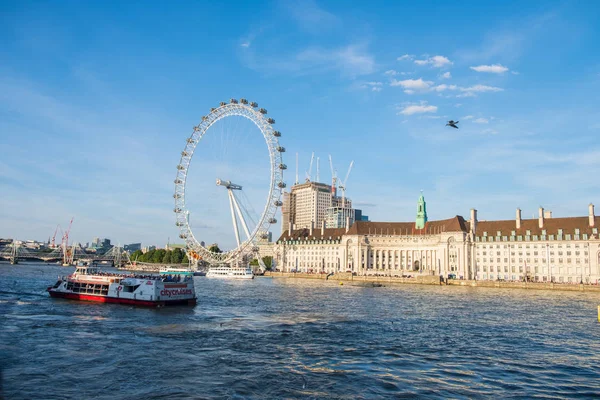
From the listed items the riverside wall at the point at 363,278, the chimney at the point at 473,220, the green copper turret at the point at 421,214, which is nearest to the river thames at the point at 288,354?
the riverside wall at the point at 363,278

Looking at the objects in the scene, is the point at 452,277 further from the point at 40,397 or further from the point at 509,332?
the point at 40,397

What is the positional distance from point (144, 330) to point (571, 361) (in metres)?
29.5

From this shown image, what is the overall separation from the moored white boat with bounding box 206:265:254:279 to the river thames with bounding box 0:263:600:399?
294 ft

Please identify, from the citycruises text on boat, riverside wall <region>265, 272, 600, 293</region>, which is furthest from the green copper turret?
the citycruises text on boat

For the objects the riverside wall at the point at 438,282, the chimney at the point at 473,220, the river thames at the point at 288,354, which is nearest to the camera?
the river thames at the point at 288,354

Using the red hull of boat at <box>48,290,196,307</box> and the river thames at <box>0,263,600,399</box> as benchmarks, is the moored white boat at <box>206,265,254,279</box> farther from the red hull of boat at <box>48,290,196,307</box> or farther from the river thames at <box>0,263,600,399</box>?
the river thames at <box>0,263,600,399</box>

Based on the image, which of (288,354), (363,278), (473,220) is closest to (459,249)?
(473,220)

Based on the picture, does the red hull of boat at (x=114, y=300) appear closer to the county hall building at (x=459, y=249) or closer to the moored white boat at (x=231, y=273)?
the moored white boat at (x=231, y=273)

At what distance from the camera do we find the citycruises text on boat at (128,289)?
5412 centimetres

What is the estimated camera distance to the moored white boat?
14125 centimetres

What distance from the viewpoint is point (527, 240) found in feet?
412

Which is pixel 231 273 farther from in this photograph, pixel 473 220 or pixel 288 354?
pixel 288 354

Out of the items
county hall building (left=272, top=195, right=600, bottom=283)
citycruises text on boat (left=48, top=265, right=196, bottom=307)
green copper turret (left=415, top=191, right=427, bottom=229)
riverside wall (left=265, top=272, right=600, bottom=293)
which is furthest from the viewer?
green copper turret (left=415, top=191, right=427, bottom=229)

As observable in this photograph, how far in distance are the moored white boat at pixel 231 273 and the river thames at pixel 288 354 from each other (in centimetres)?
8971
